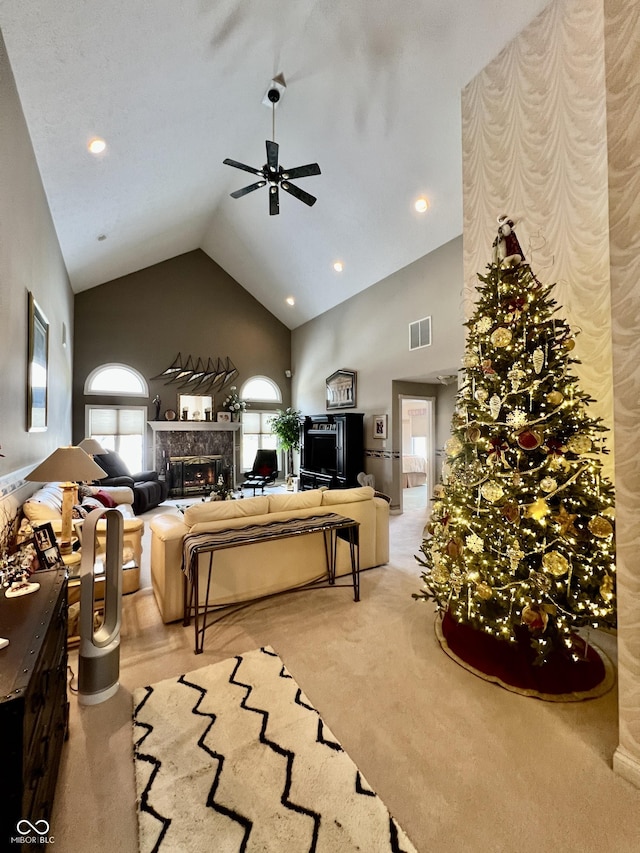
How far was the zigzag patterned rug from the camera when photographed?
1.28 metres

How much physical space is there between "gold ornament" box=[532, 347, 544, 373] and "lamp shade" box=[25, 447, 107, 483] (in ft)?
9.16

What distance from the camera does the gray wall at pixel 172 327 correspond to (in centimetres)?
740

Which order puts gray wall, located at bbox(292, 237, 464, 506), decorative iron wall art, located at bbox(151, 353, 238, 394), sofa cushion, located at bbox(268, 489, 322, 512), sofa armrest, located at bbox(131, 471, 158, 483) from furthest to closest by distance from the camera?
decorative iron wall art, located at bbox(151, 353, 238, 394)
sofa armrest, located at bbox(131, 471, 158, 483)
gray wall, located at bbox(292, 237, 464, 506)
sofa cushion, located at bbox(268, 489, 322, 512)

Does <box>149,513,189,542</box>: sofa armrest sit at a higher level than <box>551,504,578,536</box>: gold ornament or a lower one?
lower

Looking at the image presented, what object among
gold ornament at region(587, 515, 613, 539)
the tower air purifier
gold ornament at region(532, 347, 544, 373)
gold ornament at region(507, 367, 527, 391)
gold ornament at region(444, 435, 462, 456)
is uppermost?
gold ornament at region(532, 347, 544, 373)

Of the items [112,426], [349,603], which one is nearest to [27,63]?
[349,603]

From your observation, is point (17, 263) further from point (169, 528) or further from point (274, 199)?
point (274, 199)

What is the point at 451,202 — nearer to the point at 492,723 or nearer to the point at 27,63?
the point at 27,63

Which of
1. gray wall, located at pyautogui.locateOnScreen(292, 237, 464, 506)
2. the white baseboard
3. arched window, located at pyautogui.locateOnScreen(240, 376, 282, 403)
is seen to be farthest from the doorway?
the white baseboard

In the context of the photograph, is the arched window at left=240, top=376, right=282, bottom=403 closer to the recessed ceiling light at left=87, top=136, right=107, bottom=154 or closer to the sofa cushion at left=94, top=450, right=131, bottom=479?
the sofa cushion at left=94, top=450, right=131, bottom=479

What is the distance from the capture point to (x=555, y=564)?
192 centimetres

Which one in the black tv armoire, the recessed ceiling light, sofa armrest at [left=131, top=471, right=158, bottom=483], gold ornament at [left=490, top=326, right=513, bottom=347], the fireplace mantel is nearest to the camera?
gold ornament at [left=490, top=326, right=513, bottom=347]

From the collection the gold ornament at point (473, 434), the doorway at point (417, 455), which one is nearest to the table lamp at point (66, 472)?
the gold ornament at point (473, 434)

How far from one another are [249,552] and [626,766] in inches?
91.8
